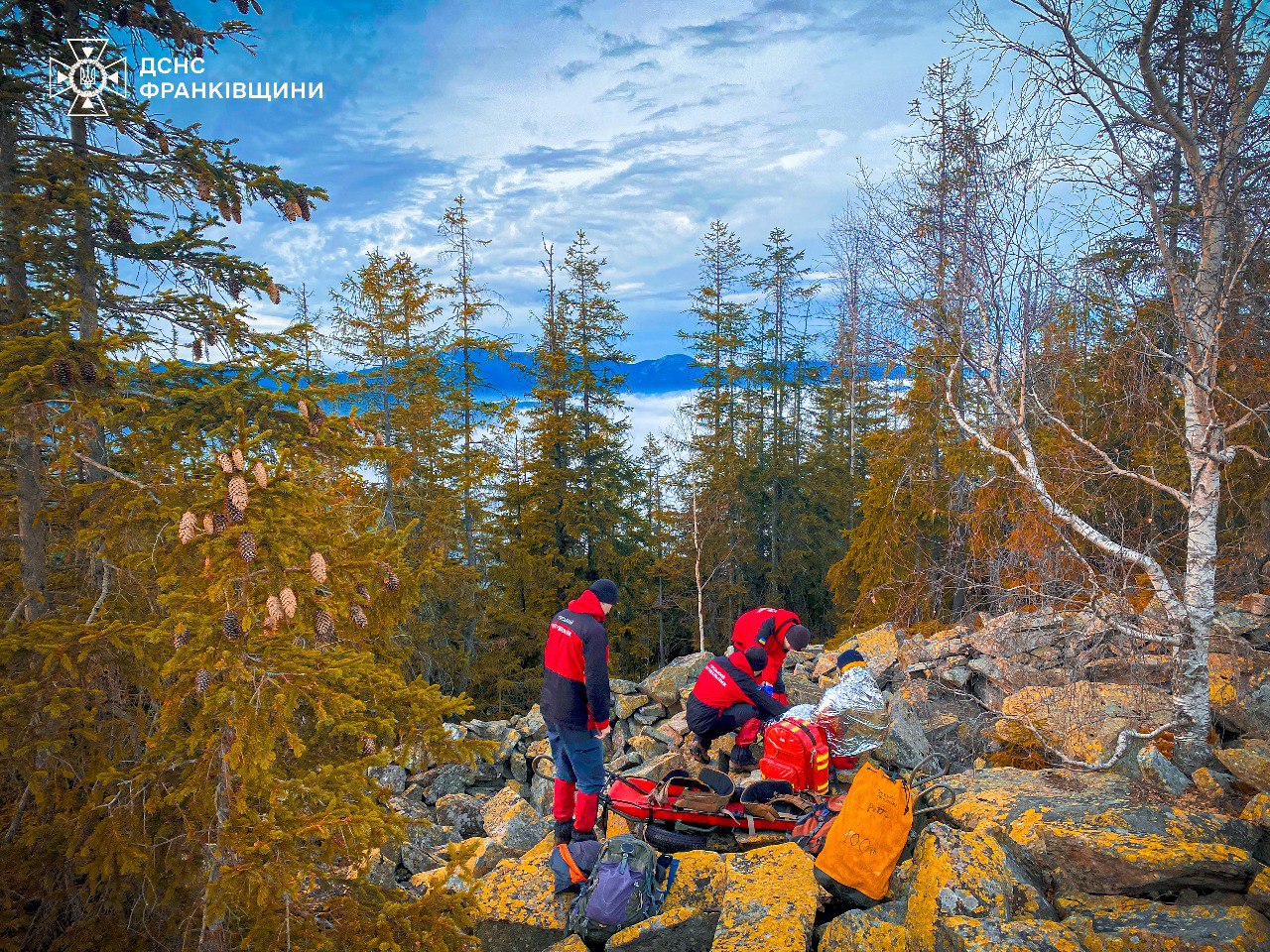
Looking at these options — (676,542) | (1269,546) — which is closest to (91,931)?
(1269,546)

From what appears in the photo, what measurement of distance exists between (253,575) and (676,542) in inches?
880

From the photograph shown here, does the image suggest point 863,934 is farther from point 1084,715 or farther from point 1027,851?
point 1084,715

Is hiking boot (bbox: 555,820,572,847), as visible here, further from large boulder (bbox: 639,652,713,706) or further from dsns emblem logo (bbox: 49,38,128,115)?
dsns emblem logo (bbox: 49,38,128,115)

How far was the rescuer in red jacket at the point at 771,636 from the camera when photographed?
A: 26.5 feet

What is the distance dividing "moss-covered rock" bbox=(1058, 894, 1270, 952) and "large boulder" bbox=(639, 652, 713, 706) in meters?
8.11

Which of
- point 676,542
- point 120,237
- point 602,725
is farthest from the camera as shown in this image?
point 676,542

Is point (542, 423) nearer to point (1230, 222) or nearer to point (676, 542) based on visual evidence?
point (676, 542)

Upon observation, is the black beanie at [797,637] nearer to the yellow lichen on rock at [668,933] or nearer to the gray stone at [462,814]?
the yellow lichen on rock at [668,933]

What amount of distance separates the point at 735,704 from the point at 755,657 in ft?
1.97

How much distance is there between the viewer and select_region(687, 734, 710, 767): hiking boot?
27.5 ft

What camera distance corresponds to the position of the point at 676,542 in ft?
83.5

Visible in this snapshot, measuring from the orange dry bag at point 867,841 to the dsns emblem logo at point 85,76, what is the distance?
26.0 ft

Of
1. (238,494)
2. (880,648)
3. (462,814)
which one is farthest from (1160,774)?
(462,814)

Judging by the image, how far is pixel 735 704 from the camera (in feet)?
26.4
